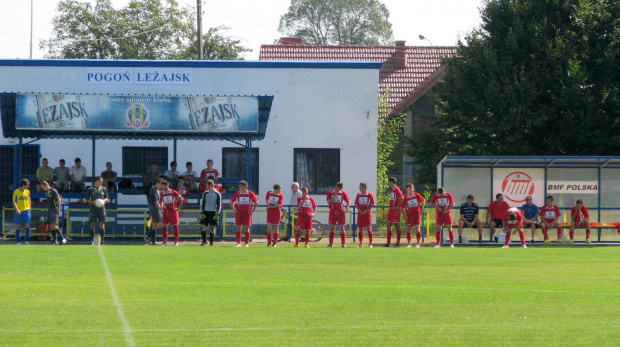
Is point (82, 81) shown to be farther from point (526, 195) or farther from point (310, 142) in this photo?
point (526, 195)

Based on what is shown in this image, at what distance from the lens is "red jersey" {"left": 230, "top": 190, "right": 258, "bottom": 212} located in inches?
947

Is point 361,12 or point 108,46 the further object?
point 361,12

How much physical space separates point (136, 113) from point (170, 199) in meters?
4.07

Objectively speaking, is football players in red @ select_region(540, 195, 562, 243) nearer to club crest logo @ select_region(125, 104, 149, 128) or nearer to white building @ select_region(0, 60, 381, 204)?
white building @ select_region(0, 60, 381, 204)

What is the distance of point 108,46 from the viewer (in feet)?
187

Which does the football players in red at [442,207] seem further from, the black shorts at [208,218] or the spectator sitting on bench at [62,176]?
the spectator sitting on bench at [62,176]

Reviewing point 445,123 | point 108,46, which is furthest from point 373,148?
point 108,46

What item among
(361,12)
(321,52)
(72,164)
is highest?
(361,12)

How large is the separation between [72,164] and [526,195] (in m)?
14.9

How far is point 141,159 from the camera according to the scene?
1225 inches

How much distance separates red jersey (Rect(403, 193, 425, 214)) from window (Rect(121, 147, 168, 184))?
9.78m

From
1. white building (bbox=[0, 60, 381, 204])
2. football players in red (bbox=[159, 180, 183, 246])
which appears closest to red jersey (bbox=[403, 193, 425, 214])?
football players in red (bbox=[159, 180, 183, 246])

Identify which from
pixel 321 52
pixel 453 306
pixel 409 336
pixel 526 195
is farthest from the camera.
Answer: pixel 321 52

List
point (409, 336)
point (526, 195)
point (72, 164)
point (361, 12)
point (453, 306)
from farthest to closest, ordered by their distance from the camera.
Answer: point (361, 12), point (72, 164), point (526, 195), point (453, 306), point (409, 336)
